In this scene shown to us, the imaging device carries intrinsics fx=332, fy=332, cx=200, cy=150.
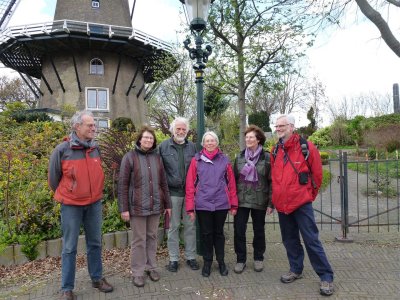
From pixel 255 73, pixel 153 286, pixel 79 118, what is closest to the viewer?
pixel 79 118

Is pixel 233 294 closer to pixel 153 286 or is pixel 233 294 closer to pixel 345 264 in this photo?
pixel 153 286

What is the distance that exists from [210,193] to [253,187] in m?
0.52

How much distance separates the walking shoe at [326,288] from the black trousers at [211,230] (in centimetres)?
115

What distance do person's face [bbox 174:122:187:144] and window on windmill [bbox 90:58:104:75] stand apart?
71.9 feet

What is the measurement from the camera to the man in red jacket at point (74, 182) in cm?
332

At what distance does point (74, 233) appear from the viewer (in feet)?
11.1

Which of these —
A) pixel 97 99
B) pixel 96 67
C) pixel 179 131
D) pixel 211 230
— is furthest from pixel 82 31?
pixel 211 230

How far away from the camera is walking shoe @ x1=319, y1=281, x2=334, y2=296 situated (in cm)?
343

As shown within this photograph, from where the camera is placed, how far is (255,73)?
8.89 meters

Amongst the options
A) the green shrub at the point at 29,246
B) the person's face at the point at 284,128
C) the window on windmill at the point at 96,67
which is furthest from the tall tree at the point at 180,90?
the person's face at the point at 284,128

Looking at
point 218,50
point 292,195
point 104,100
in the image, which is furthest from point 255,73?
point 104,100

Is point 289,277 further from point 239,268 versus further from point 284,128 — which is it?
point 284,128

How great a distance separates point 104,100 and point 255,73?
1756cm

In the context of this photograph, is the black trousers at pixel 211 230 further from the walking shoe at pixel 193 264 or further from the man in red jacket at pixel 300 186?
the man in red jacket at pixel 300 186
